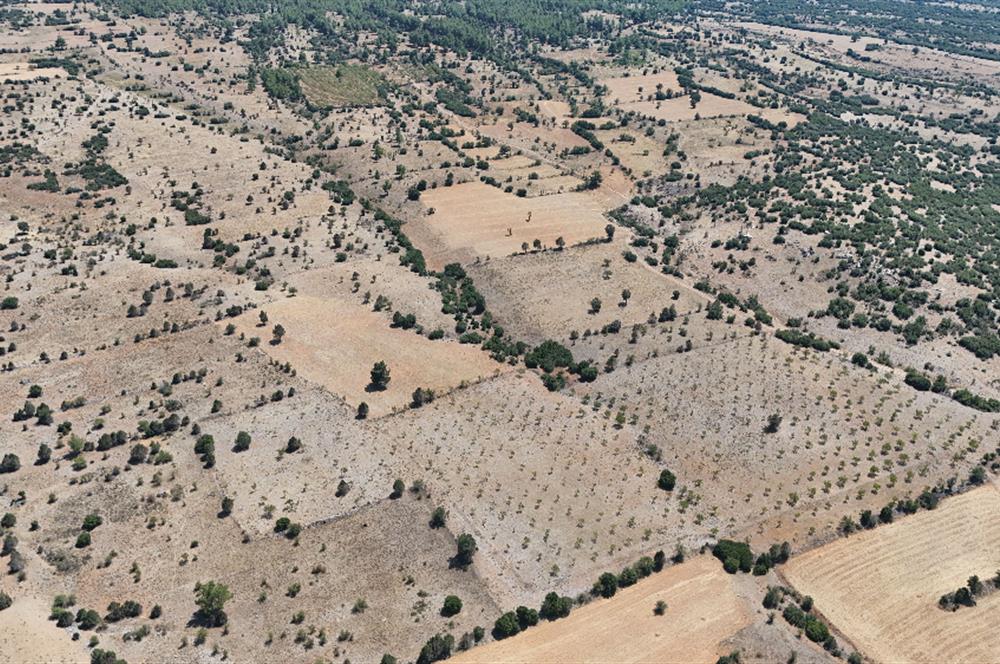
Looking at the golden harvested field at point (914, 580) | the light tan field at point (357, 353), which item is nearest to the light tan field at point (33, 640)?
the light tan field at point (357, 353)

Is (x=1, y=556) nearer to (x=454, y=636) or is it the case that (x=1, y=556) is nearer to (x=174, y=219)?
(x=454, y=636)

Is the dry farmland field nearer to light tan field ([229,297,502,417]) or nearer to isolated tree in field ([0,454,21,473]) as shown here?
isolated tree in field ([0,454,21,473])

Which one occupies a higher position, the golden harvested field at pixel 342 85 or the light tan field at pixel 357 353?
the golden harvested field at pixel 342 85

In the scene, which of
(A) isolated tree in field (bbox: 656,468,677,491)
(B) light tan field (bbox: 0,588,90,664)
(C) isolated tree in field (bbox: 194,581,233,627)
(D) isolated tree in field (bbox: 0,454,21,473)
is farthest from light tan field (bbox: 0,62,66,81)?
(A) isolated tree in field (bbox: 656,468,677,491)

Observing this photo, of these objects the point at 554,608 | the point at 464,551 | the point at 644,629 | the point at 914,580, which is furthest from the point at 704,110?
the point at 554,608

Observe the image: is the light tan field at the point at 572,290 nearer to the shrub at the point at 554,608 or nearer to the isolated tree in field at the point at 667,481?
the isolated tree in field at the point at 667,481
